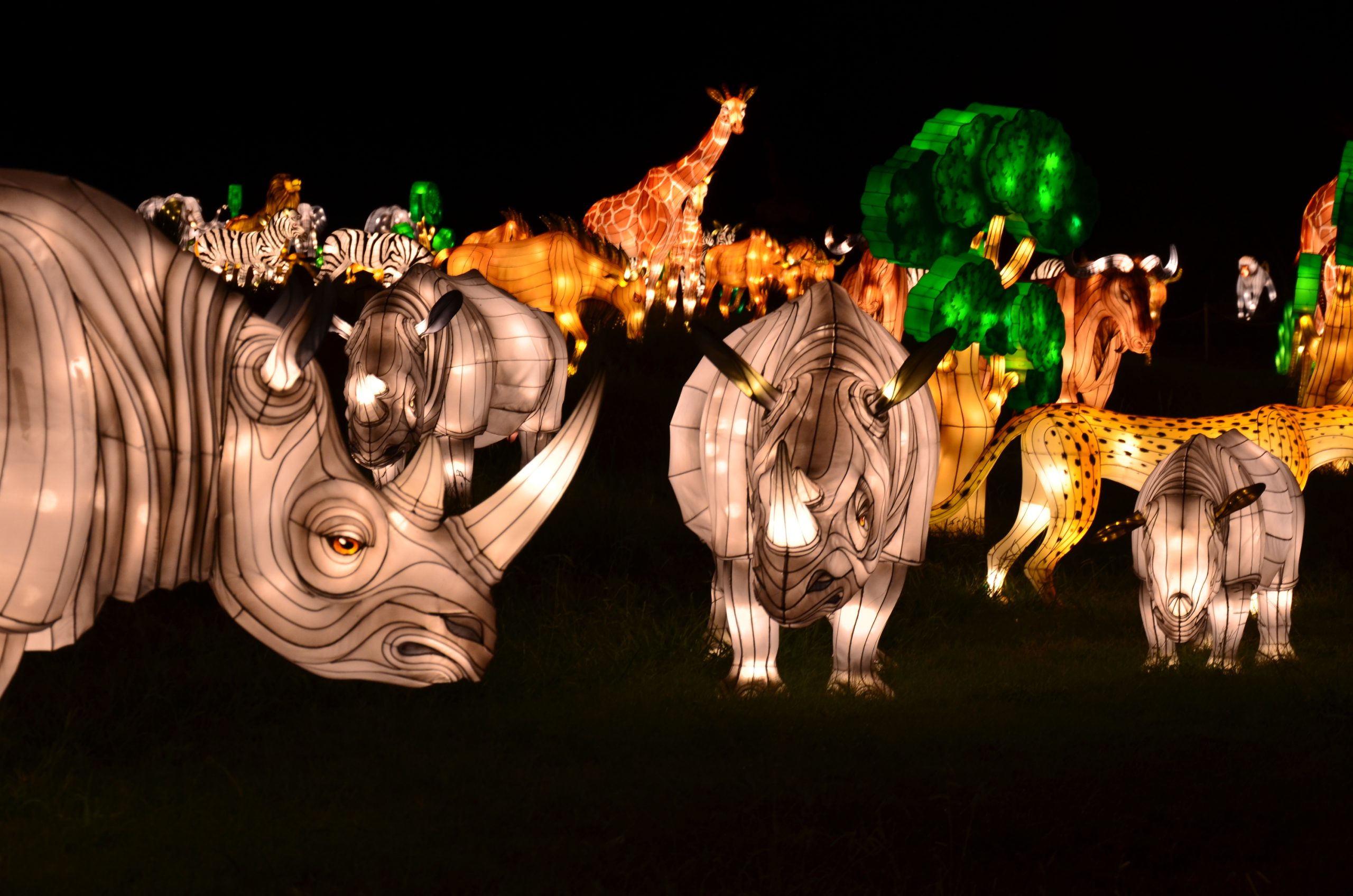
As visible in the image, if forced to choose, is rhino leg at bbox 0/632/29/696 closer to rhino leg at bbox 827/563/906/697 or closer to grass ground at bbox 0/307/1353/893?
grass ground at bbox 0/307/1353/893

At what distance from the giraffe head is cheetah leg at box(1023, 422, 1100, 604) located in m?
7.84

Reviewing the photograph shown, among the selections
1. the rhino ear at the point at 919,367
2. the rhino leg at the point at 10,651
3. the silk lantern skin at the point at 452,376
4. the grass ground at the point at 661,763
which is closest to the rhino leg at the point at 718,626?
A: the grass ground at the point at 661,763

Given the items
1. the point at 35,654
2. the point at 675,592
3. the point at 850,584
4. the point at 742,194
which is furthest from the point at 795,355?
the point at 742,194

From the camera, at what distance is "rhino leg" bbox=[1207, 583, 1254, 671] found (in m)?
7.30

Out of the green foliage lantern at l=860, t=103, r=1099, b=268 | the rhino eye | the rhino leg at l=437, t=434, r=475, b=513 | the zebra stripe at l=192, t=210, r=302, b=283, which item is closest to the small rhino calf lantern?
the green foliage lantern at l=860, t=103, r=1099, b=268

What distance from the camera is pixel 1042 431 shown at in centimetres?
882

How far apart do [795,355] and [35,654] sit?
3.64 meters

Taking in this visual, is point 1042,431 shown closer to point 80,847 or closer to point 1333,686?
point 1333,686

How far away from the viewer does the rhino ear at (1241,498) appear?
6.80 m

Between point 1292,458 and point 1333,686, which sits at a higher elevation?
point 1292,458

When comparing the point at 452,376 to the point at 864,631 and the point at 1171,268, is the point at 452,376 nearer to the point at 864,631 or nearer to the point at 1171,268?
the point at 864,631

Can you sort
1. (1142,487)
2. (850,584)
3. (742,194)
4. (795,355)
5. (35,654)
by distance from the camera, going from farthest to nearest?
(742,194)
(1142,487)
(35,654)
(795,355)
(850,584)

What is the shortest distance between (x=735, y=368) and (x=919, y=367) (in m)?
0.68

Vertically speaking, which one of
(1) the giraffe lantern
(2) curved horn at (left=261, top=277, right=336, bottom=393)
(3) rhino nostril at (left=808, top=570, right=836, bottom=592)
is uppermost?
(1) the giraffe lantern
